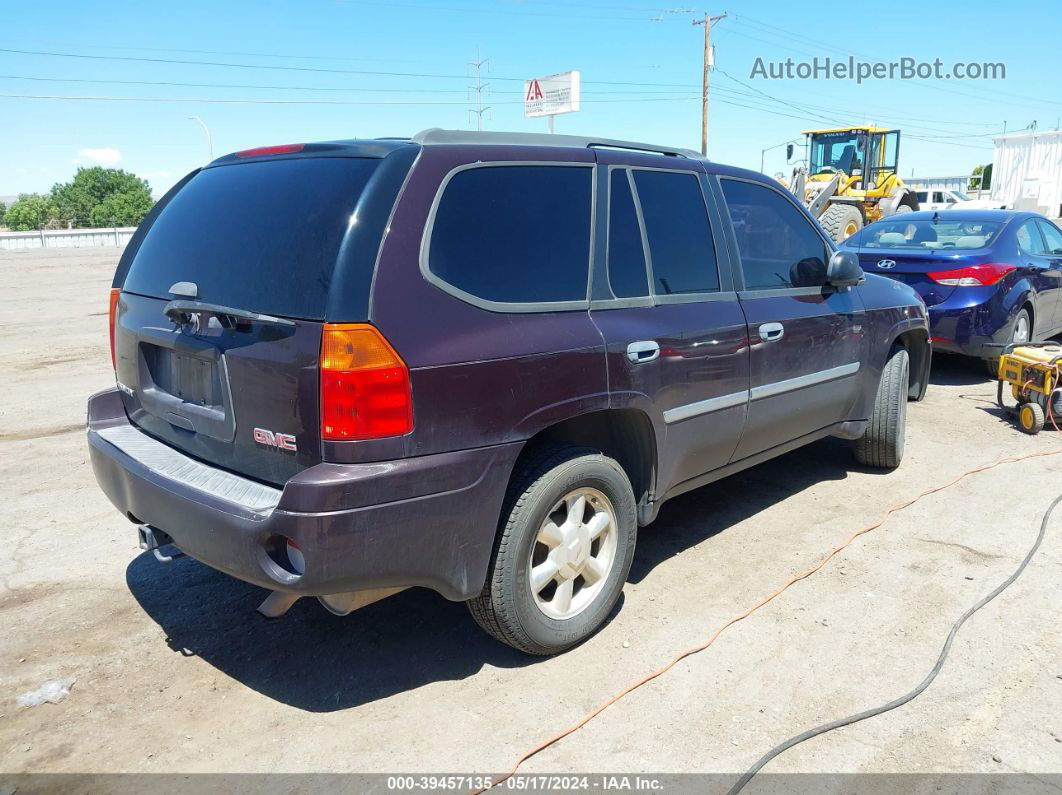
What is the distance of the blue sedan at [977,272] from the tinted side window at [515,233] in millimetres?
5626

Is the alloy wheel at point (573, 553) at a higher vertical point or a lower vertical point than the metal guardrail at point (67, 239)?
lower

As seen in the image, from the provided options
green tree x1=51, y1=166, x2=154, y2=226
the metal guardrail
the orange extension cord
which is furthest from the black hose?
green tree x1=51, y1=166, x2=154, y2=226

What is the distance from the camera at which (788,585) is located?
3855 millimetres

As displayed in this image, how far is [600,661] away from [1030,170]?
168ft

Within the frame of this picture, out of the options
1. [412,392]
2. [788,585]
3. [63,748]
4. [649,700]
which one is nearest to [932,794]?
[649,700]

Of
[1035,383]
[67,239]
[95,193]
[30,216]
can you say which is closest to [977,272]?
[1035,383]

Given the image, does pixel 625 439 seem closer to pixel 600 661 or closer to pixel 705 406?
pixel 705 406

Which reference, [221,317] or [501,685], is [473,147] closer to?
[221,317]

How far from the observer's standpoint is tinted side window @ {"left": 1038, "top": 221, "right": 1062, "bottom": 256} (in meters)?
8.73

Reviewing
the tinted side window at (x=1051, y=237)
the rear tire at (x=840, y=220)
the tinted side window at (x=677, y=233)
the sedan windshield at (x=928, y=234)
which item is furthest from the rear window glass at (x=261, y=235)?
the rear tire at (x=840, y=220)

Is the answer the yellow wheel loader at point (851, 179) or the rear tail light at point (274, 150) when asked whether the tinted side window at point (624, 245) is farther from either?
the yellow wheel loader at point (851, 179)

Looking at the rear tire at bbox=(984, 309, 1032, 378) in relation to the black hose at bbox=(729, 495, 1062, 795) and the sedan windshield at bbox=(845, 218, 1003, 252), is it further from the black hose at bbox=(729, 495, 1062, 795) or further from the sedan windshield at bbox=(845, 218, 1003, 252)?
the black hose at bbox=(729, 495, 1062, 795)

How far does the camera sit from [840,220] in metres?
19.0

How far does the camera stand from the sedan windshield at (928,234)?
809cm
